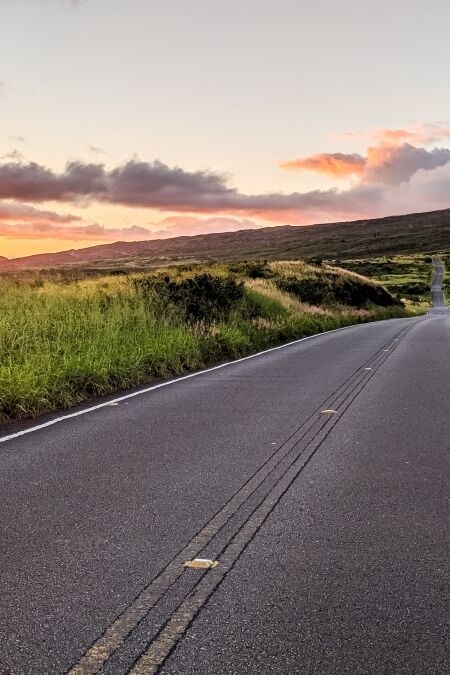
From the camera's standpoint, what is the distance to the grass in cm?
994

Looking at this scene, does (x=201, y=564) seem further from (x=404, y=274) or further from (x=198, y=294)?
(x=404, y=274)

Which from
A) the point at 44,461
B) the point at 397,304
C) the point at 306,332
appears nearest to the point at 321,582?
the point at 44,461

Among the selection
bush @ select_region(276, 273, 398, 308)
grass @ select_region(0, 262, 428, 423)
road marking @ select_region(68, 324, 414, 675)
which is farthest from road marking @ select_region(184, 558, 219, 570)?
bush @ select_region(276, 273, 398, 308)

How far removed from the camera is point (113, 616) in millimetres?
3480

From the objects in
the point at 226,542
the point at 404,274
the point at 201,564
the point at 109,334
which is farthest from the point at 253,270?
the point at 404,274

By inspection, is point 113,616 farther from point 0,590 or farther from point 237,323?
point 237,323

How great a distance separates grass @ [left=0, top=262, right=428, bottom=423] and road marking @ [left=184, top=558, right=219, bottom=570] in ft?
16.7

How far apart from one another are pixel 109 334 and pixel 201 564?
9801 millimetres

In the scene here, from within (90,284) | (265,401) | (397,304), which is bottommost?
(397,304)

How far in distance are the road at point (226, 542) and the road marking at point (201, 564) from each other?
0.05 m

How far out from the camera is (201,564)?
416 cm

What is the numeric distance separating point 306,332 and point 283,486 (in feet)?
66.8

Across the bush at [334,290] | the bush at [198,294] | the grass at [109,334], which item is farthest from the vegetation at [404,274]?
the grass at [109,334]

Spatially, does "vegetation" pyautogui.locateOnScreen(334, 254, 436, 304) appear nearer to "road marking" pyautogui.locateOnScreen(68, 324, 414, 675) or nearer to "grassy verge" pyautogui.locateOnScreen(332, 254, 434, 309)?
"grassy verge" pyautogui.locateOnScreen(332, 254, 434, 309)
